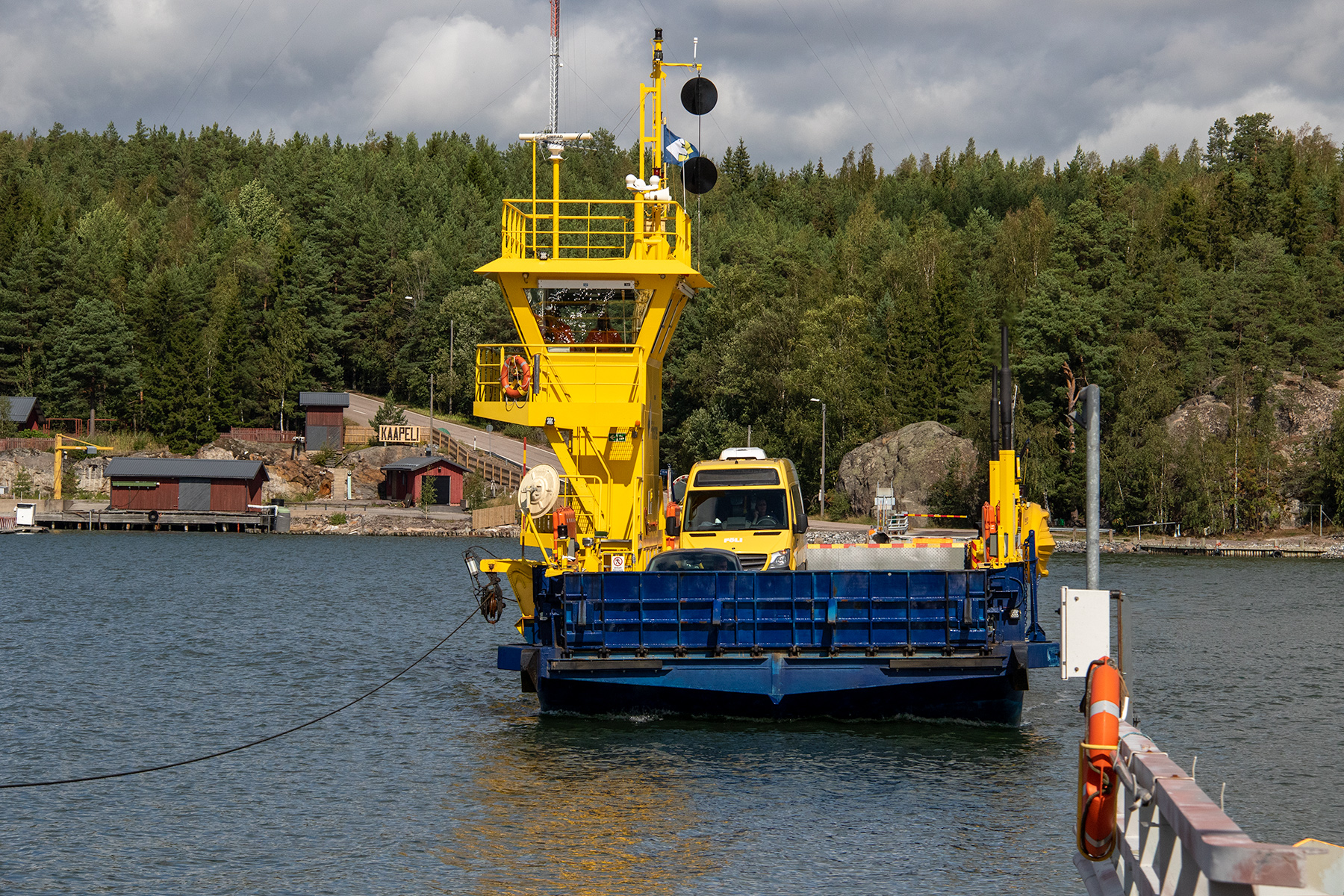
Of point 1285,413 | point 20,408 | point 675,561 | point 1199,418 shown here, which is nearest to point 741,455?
point 675,561

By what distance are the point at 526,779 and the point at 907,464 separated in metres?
79.1

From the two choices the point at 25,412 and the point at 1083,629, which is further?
the point at 25,412

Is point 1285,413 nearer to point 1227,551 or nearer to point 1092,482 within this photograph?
point 1227,551

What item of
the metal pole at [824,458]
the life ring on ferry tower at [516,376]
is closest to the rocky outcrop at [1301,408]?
the metal pole at [824,458]

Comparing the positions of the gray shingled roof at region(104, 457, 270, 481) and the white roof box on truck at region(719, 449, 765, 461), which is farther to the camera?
the gray shingled roof at region(104, 457, 270, 481)

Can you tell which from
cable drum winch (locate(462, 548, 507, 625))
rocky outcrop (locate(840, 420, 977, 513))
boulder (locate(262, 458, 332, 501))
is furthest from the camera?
boulder (locate(262, 458, 332, 501))

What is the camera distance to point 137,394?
125 meters

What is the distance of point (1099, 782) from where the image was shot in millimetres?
9406

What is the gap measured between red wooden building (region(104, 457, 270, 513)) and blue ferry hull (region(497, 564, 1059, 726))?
290 feet

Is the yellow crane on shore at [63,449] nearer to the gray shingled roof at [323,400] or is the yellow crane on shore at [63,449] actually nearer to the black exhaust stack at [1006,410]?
the gray shingled roof at [323,400]

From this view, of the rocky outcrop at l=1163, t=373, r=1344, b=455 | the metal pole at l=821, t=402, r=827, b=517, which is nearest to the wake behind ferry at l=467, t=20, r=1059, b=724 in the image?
the metal pole at l=821, t=402, r=827, b=517

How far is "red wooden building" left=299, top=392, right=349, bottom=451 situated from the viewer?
376 feet

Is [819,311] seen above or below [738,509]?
above

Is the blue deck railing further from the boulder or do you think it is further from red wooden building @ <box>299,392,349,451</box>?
red wooden building @ <box>299,392,349,451</box>
